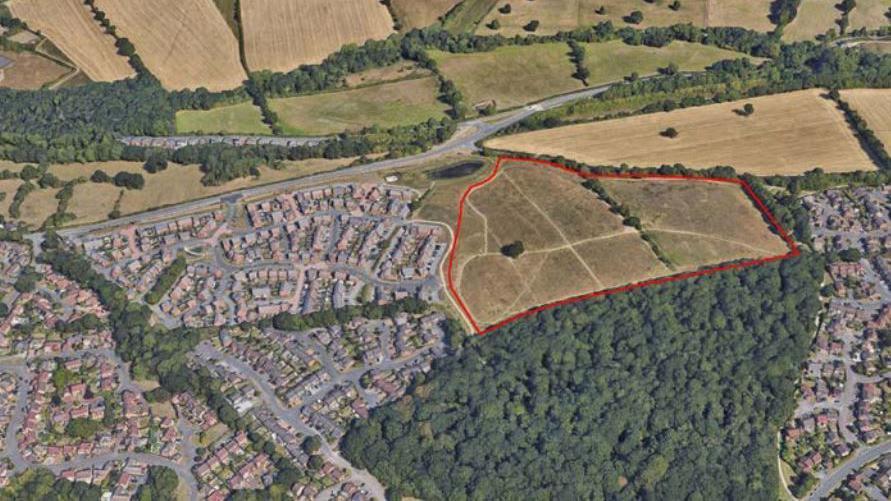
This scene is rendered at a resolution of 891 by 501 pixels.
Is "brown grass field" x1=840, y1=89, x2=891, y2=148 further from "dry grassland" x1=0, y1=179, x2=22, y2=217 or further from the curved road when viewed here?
"dry grassland" x1=0, y1=179, x2=22, y2=217

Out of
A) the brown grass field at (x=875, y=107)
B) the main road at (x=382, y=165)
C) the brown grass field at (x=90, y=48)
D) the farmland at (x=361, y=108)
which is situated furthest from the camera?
the brown grass field at (x=90, y=48)

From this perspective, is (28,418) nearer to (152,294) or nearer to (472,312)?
(152,294)

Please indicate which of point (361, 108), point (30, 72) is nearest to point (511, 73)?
point (361, 108)

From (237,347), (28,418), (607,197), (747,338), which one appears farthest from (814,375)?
(28,418)

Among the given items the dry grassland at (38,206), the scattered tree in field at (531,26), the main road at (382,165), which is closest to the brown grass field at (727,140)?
the main road at (382,165)

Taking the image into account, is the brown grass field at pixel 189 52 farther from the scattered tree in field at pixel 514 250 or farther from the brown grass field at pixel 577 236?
the scattered tree in field at pixel 514 250

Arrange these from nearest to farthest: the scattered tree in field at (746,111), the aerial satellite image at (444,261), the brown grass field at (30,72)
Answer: the aerial satellite image at (444,261)
the scattered tree in field at (746,111)
the brown grass field at (30,72)

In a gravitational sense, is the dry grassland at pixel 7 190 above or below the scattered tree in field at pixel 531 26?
above
